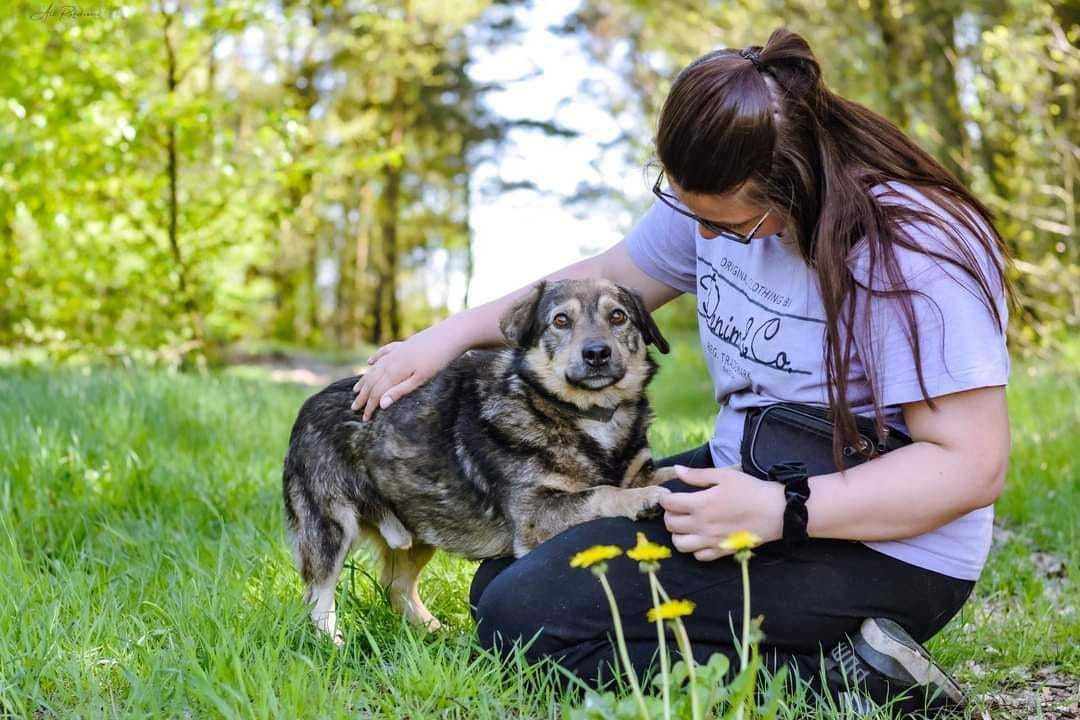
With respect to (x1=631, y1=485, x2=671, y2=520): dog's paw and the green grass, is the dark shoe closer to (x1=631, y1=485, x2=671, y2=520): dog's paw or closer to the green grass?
the green grass

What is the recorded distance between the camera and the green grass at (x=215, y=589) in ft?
8.99

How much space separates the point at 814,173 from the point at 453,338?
1485 mm

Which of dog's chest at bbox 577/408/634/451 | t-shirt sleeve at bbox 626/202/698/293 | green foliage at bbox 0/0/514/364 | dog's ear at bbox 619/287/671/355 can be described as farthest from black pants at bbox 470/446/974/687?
green foliage at bbox 0/0/514/364

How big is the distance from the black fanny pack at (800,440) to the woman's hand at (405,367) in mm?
1204

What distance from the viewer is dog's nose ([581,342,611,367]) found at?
343cm

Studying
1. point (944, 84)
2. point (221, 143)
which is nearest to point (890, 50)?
point (944, 84)

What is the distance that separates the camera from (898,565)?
2846 millimetres

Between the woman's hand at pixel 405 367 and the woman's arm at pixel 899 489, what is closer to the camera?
the woman's arm at pixel 899 489

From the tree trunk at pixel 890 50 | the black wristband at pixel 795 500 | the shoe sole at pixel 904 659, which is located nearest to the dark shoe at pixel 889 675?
the shoe sole at pixel 904 659

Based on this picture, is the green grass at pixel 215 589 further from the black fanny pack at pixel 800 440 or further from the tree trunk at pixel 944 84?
the tree trunk at pixel 944 84

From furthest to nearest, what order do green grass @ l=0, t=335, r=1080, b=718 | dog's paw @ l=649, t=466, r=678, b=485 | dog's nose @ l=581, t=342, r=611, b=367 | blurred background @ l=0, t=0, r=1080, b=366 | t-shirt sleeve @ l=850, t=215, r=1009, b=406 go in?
blurred background @ l=0, t=0, r=1080, b=366
dog's paw @ l=649, t=466, r=678, b=485
dog's nose @ l=581, t=342, r=611, b=367
green grass @ l=0, t=335, r=1080, b=718
t-shirt sleeve @ l=850, t=215, r=1009, b=406

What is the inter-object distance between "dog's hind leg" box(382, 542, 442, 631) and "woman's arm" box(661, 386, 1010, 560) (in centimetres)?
131

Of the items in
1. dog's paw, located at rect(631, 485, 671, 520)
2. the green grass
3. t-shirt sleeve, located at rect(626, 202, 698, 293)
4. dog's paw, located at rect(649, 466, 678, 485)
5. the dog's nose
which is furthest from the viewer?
t-shirt sleeve, located at rect(626, 202, 698, 293)

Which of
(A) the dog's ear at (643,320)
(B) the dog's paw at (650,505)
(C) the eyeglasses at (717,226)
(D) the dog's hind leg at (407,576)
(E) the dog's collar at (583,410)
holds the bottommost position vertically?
(D) the dog's hind leg at (407,576)
